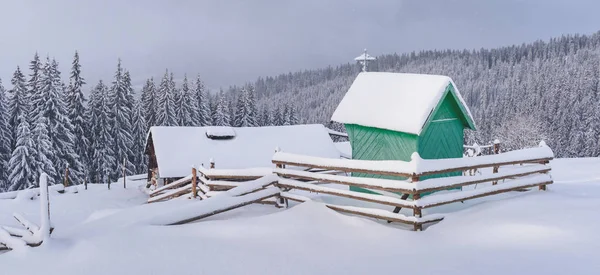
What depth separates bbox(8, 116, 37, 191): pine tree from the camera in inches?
1517

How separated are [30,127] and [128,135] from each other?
10.2 metres

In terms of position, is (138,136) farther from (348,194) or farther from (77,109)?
(348,194)

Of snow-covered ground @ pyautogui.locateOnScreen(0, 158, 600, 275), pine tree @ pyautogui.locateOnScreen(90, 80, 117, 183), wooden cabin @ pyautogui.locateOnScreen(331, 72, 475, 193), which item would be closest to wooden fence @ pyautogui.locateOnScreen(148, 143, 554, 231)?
snow-covered ground @ pyautogui.locateOnScreen(0, 158, 600, 275)

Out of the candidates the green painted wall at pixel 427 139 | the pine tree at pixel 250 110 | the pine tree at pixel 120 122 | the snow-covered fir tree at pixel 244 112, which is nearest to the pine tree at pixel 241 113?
the snow-covered fir tree at pixel 244 112

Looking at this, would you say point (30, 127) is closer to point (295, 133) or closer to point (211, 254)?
point (295, 133)

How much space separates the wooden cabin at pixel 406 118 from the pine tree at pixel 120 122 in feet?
130

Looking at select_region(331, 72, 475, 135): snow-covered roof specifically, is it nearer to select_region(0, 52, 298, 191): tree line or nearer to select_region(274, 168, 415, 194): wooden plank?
select_region(274, 168, 415, 194): wooden plank

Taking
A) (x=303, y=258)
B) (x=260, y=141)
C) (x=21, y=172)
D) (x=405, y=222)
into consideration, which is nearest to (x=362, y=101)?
(x=405, y=222)

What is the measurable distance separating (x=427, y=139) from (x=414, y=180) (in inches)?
157

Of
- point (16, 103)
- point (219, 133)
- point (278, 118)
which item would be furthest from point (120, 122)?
point (278, 118)

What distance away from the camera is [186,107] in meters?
59.2

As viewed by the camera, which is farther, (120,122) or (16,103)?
(120,122)

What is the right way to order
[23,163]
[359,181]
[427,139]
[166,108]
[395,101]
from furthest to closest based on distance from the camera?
[166,108], [23,163], [395,101], [427,139], [359,181]

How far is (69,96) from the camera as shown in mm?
46844
